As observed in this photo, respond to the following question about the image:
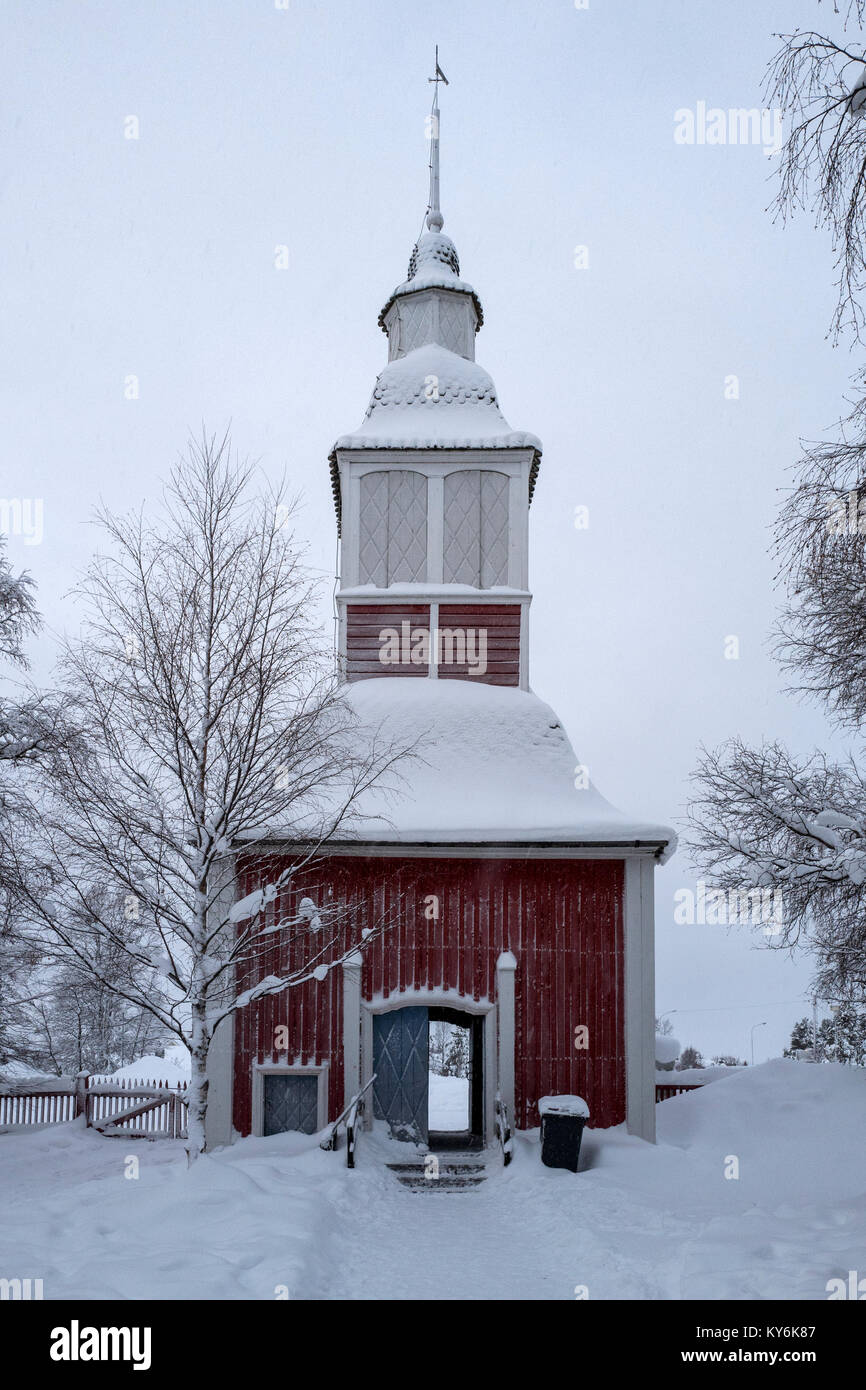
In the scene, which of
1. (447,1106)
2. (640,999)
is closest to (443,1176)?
(640,999)

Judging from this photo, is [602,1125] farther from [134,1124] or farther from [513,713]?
[134,1124]

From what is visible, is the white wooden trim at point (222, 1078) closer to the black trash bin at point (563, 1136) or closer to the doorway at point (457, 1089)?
the doorway at point (457, 1089)

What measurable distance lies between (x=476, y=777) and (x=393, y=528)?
Answer: 16.8ft

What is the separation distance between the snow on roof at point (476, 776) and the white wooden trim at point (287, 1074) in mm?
2994

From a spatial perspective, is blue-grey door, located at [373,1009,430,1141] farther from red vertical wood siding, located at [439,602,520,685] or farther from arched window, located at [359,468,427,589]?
arched window, located at [359,468,427,589]

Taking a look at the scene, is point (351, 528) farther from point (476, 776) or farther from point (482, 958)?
point (482, 958)

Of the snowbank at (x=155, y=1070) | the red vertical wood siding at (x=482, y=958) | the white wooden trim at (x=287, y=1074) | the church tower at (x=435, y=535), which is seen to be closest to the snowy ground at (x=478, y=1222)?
the white wooden trim at (x=287, y=1074)

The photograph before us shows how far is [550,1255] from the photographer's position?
342 inches

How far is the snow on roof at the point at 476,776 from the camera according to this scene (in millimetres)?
14000

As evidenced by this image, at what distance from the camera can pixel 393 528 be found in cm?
1823

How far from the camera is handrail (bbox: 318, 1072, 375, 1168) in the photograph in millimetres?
11953

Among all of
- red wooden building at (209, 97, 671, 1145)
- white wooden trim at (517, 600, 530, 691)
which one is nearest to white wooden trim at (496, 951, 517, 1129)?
red wooden building at (209, 97, 671, 1145)

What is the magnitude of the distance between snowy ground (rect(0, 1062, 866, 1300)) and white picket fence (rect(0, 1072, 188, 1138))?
3791mm
